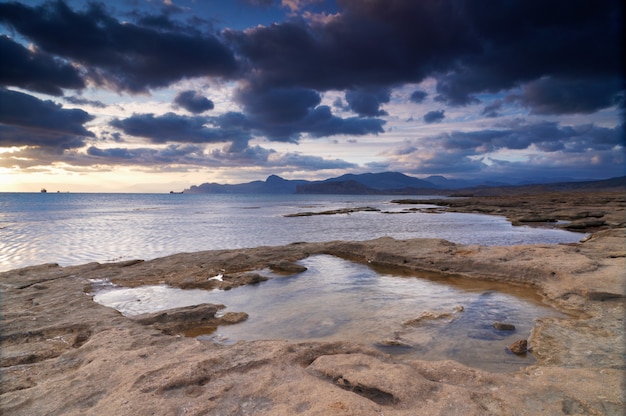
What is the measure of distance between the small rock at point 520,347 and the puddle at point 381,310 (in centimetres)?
14

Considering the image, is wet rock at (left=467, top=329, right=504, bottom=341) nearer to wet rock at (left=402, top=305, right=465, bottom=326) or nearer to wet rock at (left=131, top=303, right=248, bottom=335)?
wet rock at (left=402, top=305, right=465, bottom=326)

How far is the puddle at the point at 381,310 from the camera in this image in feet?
27.5

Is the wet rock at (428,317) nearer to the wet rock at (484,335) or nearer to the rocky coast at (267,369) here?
the wet rock at (484,335)

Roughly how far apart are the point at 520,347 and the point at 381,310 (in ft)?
13.7

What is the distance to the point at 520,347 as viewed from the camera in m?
7.77

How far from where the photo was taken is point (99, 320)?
9.27 meters

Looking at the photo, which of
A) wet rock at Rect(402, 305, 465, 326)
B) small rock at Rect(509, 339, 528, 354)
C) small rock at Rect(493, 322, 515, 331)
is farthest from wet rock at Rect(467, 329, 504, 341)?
wet rock at Rect(402, 305, 465, 326)

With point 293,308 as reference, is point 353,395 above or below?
above

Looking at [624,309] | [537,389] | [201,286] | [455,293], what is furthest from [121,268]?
[624,309]

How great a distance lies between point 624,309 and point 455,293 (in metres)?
4.75

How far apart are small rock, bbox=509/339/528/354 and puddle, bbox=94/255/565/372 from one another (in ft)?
0.47

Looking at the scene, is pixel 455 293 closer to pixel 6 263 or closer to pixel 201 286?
pixel 201 286

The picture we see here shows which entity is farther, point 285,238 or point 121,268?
point 285,238

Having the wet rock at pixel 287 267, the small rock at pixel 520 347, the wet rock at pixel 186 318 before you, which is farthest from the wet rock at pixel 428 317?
the wet rock at pixel 287 267
